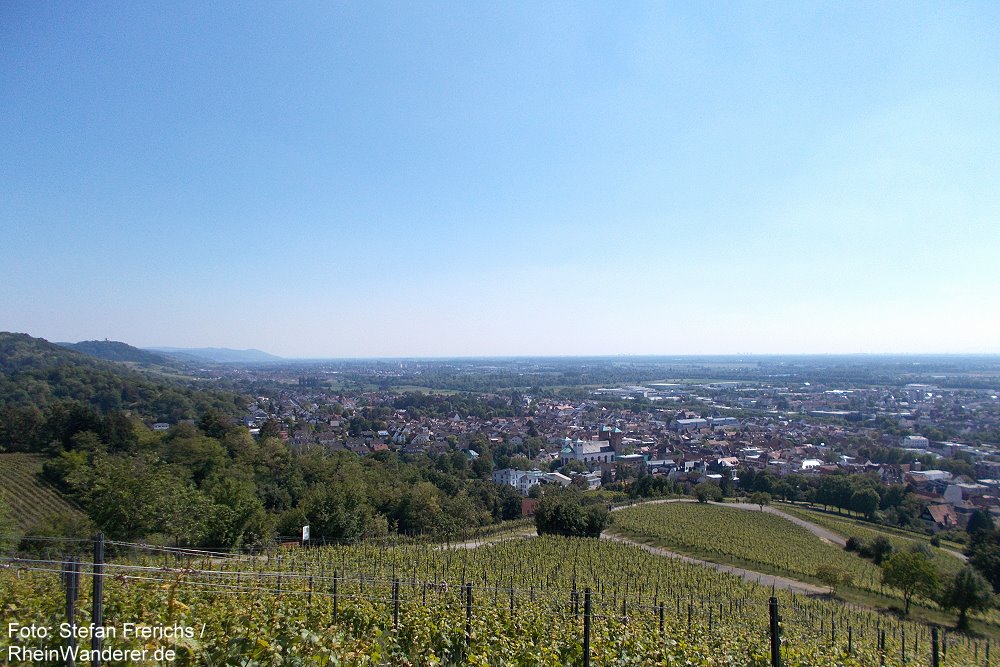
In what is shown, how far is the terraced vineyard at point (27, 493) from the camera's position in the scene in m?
22.9

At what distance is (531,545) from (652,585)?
22.9 ft

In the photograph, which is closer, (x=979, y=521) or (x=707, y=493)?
(x=979, y=521)

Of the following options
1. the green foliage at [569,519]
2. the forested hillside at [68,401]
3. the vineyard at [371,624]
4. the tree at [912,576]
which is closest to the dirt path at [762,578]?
the tree at [912,576]

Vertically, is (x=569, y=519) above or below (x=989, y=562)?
above

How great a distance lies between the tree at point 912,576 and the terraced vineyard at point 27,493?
35.2m

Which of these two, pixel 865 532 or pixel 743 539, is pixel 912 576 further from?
pixel 865 532

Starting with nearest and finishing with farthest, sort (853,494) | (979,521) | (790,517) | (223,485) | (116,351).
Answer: (223,485) → (979,521) → (790,517) → (853,494) → (116,351)

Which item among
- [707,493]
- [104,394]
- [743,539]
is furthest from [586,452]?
[104,394]

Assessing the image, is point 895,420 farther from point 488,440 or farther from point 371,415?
point 371,415

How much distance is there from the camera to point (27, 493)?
2544 cm

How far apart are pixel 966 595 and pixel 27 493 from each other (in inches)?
1656

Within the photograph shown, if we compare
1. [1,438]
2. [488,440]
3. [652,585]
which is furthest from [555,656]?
[488,440]

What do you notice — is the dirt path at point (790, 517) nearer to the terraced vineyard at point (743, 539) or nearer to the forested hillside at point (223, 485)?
the terraced vineyard at point (743, 539)

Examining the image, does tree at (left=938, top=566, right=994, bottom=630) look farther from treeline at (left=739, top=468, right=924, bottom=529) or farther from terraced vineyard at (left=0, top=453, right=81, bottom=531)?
terraced vineyard at (left=0, top=453, right=81, bottom=531)
